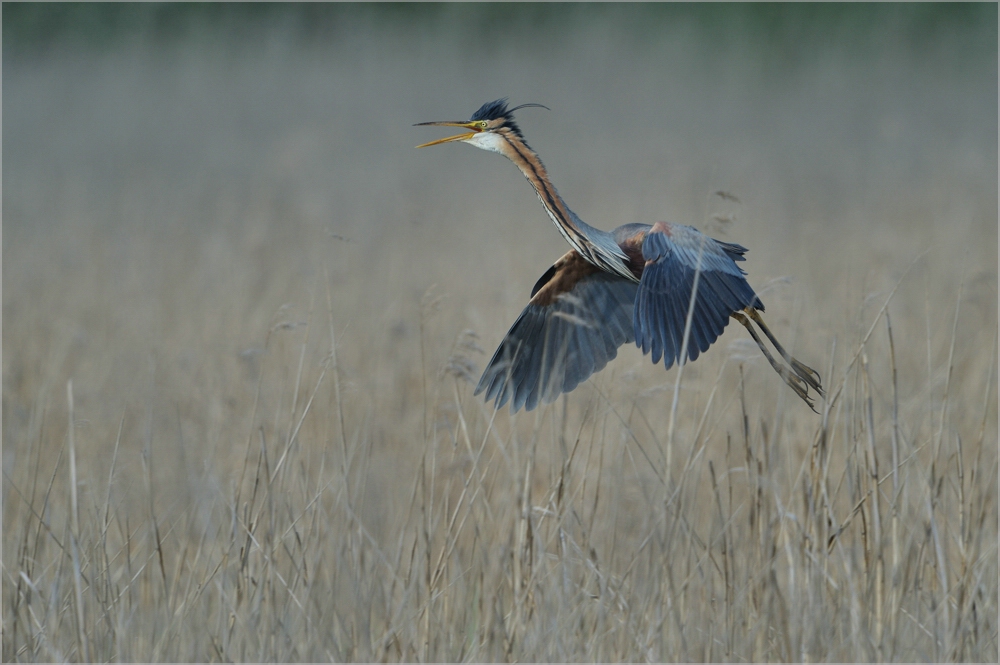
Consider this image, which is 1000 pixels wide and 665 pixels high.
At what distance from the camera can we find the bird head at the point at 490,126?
187cm

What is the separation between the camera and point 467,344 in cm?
196

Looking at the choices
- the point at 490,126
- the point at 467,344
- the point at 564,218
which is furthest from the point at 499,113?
the point at 467,344

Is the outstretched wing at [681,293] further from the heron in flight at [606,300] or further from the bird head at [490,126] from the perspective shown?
the bird head at [490,126]

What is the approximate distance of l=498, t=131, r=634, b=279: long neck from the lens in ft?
5.89

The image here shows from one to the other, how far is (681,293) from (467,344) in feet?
1.52

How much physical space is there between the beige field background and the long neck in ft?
0.95

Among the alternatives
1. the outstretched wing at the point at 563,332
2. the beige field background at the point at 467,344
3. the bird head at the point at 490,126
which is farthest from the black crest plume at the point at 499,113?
the beige field background at the point at 467,344

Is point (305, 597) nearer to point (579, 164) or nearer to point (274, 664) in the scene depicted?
point (274, 664)

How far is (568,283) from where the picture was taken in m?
2.10

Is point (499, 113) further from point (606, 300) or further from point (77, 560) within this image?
point (77, 560)

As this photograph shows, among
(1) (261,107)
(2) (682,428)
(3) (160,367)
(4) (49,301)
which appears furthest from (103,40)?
(2) (682,428)

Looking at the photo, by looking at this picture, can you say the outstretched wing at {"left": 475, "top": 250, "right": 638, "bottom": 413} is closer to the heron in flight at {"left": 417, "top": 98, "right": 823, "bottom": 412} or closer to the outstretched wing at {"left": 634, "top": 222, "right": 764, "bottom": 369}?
the heron in flight at {"left": 417, "top": 98, "right": 823, "bottom": 412}

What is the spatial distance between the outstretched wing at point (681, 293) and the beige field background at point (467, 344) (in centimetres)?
20

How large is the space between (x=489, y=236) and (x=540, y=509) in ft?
15.6
